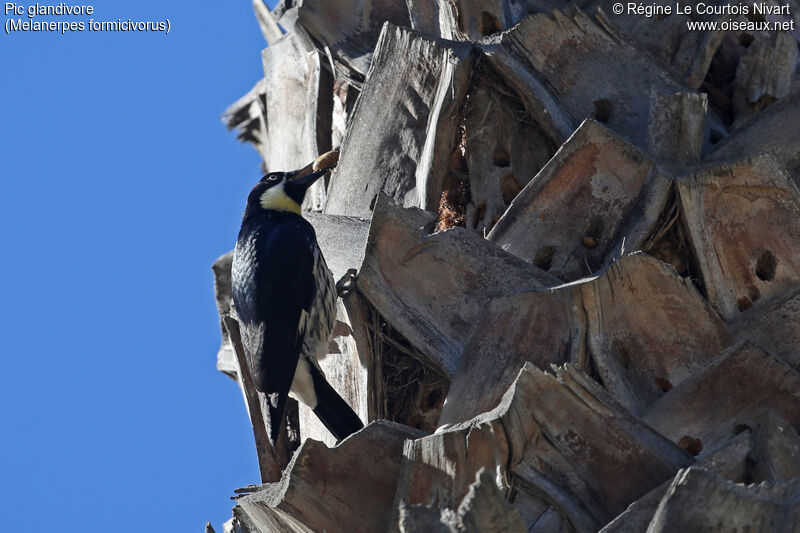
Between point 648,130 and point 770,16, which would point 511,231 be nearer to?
point 648,130

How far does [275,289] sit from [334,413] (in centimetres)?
119

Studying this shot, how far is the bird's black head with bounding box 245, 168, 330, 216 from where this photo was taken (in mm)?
4340

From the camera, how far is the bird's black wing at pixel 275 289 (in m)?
3.89

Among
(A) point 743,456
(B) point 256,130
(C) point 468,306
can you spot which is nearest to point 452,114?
(C) point 468,306

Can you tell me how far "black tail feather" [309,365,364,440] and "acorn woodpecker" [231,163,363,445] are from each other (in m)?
0.03

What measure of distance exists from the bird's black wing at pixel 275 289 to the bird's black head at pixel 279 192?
0.15 m

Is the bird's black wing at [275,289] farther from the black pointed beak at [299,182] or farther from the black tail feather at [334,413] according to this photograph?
the black tail feather at [334,413]

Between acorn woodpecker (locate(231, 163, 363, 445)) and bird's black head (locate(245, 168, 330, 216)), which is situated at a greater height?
bird's black head (locate(245, 168, 330, 216))

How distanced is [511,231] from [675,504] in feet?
3.66

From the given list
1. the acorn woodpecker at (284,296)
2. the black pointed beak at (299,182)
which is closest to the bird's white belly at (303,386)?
the acorn woodpecker at (284,296)

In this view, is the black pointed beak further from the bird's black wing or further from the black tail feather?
the black tail feather

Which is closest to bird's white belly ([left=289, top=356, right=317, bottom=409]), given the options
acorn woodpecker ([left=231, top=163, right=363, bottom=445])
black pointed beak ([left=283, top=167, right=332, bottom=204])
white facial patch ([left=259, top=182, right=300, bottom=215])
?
acorn woodpecker ([left=231, top=163, right=363, bottom=445])

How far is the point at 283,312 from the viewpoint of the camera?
13.6 ft

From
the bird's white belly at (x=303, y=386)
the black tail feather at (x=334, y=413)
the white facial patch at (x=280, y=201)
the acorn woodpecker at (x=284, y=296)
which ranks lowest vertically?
the black tail feather at (x=334, y=413)
